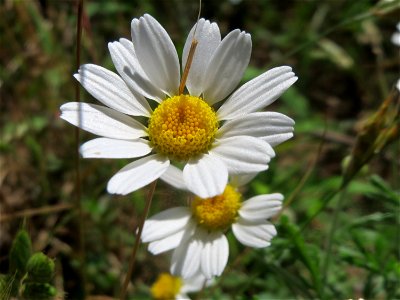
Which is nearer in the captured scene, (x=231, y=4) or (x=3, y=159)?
(x=3, y=159)

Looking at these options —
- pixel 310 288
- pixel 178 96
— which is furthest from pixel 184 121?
pixel 310 288

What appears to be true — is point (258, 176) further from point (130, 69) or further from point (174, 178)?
point (130, 69)

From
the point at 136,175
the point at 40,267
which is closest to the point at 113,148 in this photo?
the point at 136,175

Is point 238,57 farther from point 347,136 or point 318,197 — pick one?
point 347,136

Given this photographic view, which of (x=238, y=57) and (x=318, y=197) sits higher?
(x=238, y=57)

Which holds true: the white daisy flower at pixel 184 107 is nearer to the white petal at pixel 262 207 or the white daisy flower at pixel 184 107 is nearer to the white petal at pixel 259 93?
the white petal at pixel 259 93
